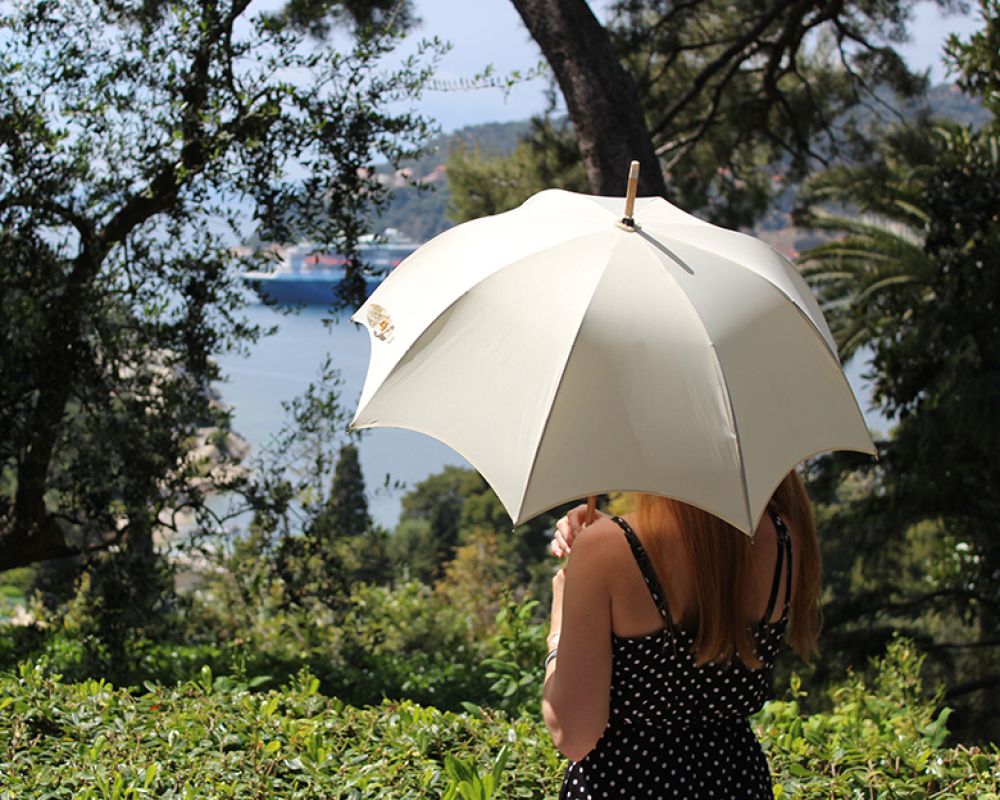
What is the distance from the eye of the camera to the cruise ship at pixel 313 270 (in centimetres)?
568

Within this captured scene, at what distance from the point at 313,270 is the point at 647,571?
177 inches

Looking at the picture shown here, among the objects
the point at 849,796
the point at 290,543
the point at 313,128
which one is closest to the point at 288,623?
the point at 290,543

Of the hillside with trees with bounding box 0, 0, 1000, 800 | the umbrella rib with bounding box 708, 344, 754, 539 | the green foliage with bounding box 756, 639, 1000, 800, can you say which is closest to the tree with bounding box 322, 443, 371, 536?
the hillside with trees with bounding box 0, 0, 1000, 800

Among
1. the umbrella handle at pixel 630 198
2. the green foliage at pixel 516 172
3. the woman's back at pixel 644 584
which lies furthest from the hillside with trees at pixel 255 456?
the green foliage at pixel 516 172

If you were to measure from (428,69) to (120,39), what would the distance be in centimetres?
160

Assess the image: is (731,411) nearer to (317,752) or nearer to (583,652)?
(583,652)

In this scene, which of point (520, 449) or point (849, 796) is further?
point (849, 796)

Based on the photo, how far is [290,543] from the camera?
5562 mm

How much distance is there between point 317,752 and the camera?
9.80 ft

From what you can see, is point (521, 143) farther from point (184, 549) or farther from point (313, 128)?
point (184, 549)

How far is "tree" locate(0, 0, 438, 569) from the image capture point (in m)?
5.04

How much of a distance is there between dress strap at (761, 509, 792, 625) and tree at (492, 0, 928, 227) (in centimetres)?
395

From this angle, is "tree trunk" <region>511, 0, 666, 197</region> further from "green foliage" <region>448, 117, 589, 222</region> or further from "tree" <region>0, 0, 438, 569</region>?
"green foliage" <region>448, 117, 589, 222</region>

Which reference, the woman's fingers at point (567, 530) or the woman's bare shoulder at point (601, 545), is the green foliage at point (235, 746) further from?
the woman's bare shoulder at point (601, 545)
